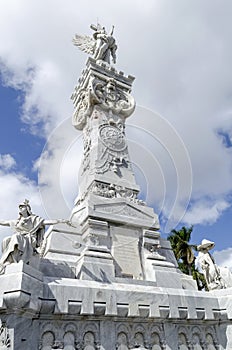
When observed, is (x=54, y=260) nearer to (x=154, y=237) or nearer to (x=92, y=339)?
(x=92, y=339)

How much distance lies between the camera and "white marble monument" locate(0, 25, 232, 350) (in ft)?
23.2

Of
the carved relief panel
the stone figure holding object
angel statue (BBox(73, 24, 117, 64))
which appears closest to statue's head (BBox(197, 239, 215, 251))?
the stone figure holding object

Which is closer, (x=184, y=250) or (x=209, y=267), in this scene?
(x=209, y=267)

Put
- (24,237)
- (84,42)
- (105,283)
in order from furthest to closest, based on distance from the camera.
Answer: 1. (84,42)
2. (105,283)
3. (24,237)

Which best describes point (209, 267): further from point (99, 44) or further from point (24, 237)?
point (99, 44)

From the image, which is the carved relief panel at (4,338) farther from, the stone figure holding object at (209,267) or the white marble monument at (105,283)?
Result: the stone figure holding object at (209,267)

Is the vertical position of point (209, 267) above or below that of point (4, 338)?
above

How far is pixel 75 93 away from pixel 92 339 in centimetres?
1326

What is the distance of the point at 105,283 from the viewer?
8.77 metres

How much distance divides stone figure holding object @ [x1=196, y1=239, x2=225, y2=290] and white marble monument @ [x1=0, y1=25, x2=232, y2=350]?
14.3 inches

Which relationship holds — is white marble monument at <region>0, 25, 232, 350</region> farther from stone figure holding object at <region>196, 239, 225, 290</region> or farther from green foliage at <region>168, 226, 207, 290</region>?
green foliage at <region>168, 226, 207, 290</region>

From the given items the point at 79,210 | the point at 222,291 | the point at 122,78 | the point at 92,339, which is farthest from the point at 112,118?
the point at 92,339

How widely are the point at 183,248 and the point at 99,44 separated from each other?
946 inches

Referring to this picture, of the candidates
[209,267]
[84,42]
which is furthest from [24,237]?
[84,42]
